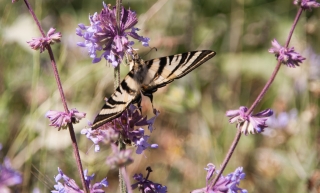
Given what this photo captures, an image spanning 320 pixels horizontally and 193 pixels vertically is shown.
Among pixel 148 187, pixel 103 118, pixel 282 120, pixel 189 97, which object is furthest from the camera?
pixel 282 120

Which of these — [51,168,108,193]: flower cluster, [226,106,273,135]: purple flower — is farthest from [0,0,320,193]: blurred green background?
[226,106,273,135]: purple flower

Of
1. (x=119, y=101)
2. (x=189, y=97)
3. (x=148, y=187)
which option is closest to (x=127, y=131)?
(x=119, y=101)

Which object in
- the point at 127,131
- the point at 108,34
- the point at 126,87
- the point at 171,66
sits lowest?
the point at 127,131

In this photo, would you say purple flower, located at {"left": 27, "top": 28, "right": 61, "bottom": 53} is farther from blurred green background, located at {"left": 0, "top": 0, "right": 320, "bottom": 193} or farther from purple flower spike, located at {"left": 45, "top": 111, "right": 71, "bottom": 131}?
blurred green background, located at {"left": 0, "top": 0, "right": 320, "bottom": 193}

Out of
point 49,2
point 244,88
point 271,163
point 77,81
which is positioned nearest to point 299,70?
point 244,88

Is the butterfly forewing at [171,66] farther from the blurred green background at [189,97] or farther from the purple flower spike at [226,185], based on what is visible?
the blurred green background at [189,97]

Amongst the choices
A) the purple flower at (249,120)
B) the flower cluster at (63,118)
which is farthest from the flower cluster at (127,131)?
the purple flower at (249,120)

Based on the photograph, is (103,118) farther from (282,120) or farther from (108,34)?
(282,120)

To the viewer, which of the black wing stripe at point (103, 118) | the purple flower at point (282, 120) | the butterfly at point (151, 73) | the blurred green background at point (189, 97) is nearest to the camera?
the black wing stripe at point (103, 118)
